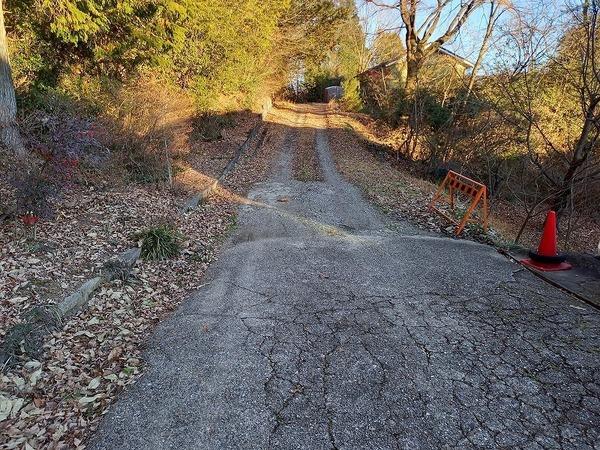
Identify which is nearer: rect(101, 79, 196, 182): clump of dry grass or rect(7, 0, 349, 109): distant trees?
rect(101, 79, 196, 182): clump of dry grass

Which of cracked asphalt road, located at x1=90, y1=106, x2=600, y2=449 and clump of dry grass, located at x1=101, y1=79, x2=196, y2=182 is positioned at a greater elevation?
clump of dry grass, located at x1=101, y1=79, x2=196, y2=182

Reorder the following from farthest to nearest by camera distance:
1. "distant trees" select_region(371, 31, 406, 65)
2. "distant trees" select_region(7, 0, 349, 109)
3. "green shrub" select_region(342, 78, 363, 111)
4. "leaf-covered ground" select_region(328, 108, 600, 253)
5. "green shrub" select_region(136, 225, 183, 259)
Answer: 1. "distant trees" select_region(371, 31, 406, 65)
2. "green shrub" select_region(342, 78, 363, 111)
3. "distant trees" select_region(7, 0, 349, 109)
4. "leaf-covered ground" select_region(328, 108, 600, 253)
5. "green shrub" select_region(136, 225, 183, 259)

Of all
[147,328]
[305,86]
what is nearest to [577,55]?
[147,328]

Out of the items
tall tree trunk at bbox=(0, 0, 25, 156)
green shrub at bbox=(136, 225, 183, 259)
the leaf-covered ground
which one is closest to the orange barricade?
the leaf-covered ground

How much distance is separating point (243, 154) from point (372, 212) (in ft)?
24.2

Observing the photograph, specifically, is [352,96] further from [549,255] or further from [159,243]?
[159,243]

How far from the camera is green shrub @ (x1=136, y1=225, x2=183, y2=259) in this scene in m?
5.54

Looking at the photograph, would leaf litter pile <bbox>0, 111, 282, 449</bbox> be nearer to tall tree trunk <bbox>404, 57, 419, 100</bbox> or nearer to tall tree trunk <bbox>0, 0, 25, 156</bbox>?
tall tree trunk <bbox>0, 0, 25, 156</bbox>

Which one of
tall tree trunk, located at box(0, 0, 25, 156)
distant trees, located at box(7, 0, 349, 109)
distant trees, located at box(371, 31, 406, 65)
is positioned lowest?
tall tree trunk, located at box(0, 0, 25, 156)

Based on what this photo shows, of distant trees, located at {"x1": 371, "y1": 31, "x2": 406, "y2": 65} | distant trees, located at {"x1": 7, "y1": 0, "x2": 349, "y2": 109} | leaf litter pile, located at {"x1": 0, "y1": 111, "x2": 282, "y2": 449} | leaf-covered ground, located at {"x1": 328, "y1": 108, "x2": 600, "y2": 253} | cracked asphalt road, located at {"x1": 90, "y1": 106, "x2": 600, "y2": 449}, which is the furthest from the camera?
distant trees, located at {"x1": 371, "y1": 31, "x2": 406, "y2": 65}

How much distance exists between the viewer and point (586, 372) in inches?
131

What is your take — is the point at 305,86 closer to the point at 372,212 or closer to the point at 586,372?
the point at 372,212

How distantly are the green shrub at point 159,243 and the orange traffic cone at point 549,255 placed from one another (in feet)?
17.0

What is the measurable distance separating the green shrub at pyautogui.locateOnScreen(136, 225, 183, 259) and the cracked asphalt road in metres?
0.67
